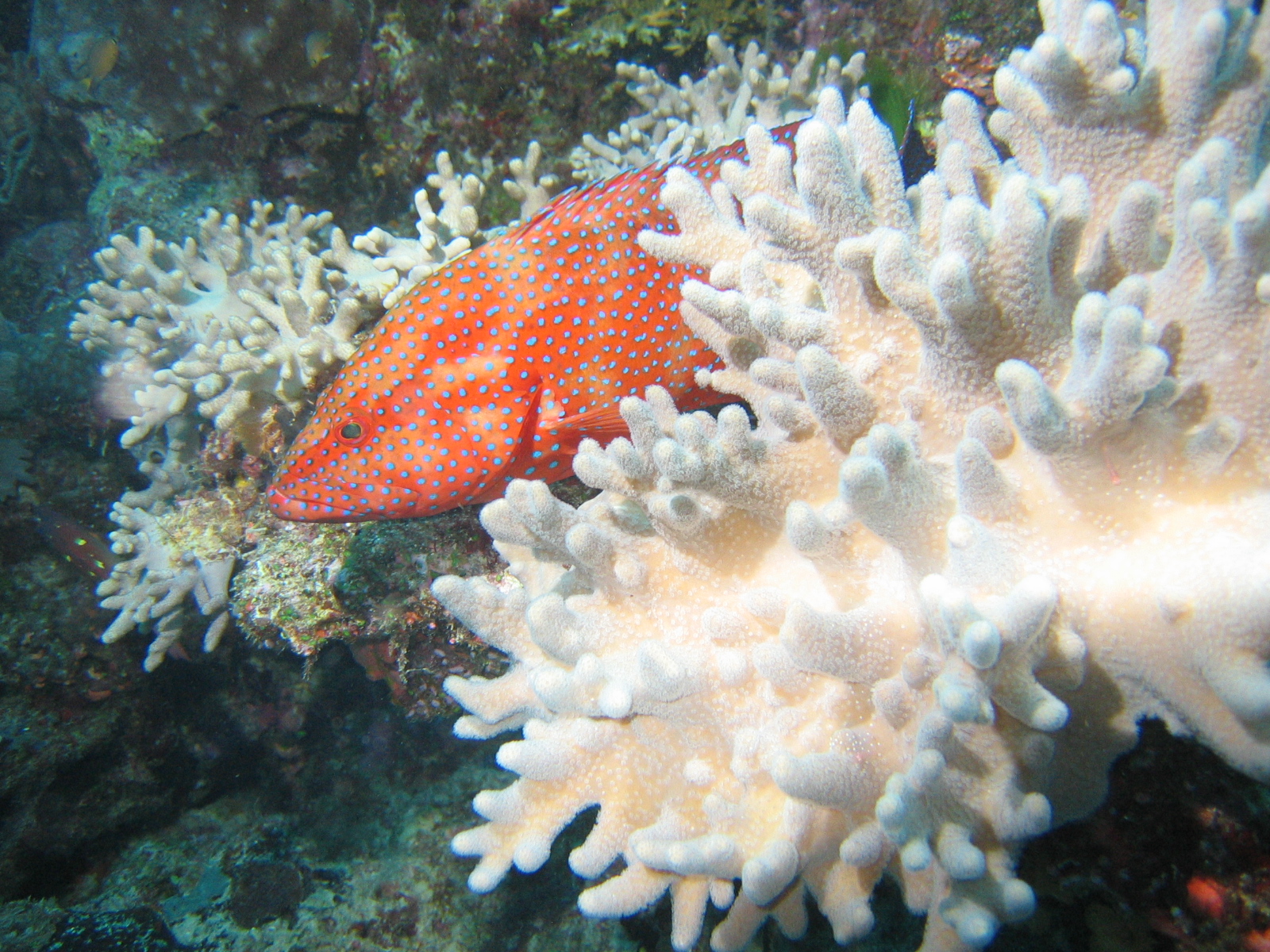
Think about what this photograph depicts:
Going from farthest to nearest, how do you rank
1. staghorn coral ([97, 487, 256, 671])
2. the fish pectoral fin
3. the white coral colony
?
staghorn coral ([97, 487, 256, 671]), the fish pectoral fin, the white coral colony

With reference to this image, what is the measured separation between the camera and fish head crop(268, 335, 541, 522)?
331 cm

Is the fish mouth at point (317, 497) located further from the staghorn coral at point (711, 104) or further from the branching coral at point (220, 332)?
the staghorn coral at point (711, 104)

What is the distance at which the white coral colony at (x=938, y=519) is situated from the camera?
1.62 m

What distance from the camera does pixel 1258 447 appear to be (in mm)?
1705

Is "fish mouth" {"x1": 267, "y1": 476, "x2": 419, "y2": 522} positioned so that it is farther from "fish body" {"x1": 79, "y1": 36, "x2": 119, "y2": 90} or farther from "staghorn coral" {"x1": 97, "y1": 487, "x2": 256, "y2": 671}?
"fish body" {"x1": 79, "y1": 36, "x2": 119, "y2": 90}

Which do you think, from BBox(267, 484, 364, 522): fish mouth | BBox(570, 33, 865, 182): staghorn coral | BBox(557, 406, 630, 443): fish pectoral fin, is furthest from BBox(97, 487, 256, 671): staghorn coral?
BBox(570, 33, 865, 182): staghorn coral

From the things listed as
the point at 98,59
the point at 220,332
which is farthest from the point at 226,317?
the point at 98,59

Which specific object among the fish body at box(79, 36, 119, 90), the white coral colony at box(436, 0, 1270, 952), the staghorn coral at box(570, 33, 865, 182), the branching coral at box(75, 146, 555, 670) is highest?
the fish body at box(79, 36, 119, 90)

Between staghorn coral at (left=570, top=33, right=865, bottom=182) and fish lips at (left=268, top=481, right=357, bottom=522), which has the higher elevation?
staghorn coral at (left=570, top=33, right=865, bottom=182)

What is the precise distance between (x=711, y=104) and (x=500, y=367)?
10.7 ft

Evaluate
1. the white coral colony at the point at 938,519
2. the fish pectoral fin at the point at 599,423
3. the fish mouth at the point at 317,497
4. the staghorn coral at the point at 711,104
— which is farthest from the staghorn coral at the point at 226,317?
the white coral colony at the point at 938,519

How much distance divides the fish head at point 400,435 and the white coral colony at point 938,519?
3.58 feet

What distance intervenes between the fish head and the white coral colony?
109 centimetres

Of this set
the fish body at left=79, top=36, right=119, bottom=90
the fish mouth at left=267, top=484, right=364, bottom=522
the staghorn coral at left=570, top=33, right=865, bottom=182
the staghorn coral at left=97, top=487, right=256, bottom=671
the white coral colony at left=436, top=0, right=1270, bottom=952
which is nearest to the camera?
the white coral colony at left=436, top=0, right=1270, bottom=952
